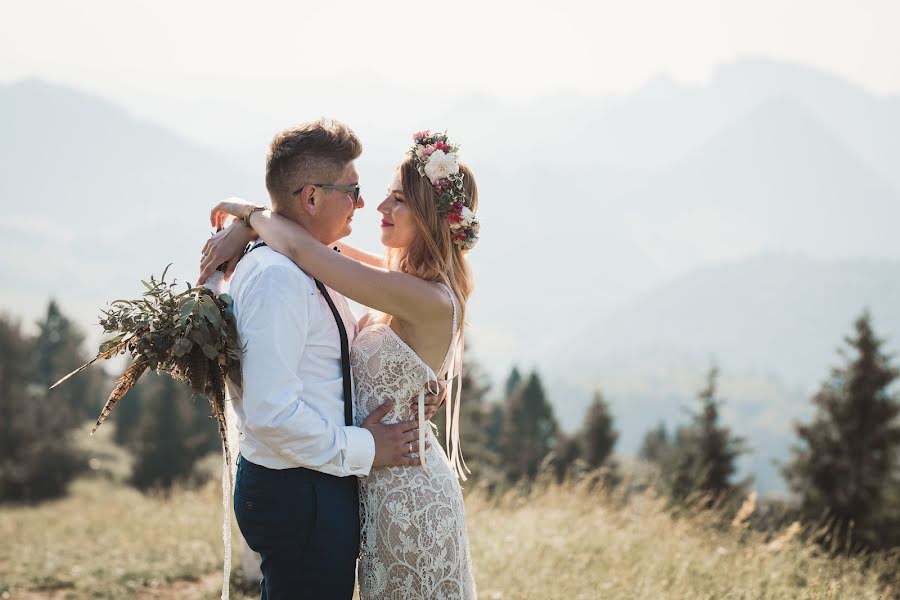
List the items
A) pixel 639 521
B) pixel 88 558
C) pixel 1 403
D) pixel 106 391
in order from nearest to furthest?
pixel 639 521, pixel 88 558, pixel 1 403, pixel 106 391

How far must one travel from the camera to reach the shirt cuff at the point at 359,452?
3543 millimetres

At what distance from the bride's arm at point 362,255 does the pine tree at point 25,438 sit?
4467 centimetres

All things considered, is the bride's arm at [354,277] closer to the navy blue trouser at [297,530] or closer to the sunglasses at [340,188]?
the sunglasses at [340,188]

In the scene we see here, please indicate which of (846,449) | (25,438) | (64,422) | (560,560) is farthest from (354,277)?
(64,422)

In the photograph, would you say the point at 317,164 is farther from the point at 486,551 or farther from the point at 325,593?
the point at 486,551

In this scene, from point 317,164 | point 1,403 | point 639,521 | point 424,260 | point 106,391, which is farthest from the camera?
point 106,391

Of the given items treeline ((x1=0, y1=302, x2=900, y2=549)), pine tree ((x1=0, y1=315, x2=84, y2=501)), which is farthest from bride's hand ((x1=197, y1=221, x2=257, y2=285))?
pine tree ((x1=0, y1=315, x2=84, y2=501))

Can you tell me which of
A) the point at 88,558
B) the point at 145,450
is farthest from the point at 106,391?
the point at 88,558

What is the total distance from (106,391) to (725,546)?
60.3m

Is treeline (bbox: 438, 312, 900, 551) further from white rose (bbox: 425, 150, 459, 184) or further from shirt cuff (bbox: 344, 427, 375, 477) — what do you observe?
shirt cuff (bbox: 344, 427, 375, 477)

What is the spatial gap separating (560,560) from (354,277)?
160 inches

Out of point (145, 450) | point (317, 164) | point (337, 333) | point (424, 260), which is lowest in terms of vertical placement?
point (145, 450)

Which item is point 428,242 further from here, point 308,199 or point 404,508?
point 404,508

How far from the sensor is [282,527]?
3510mm
